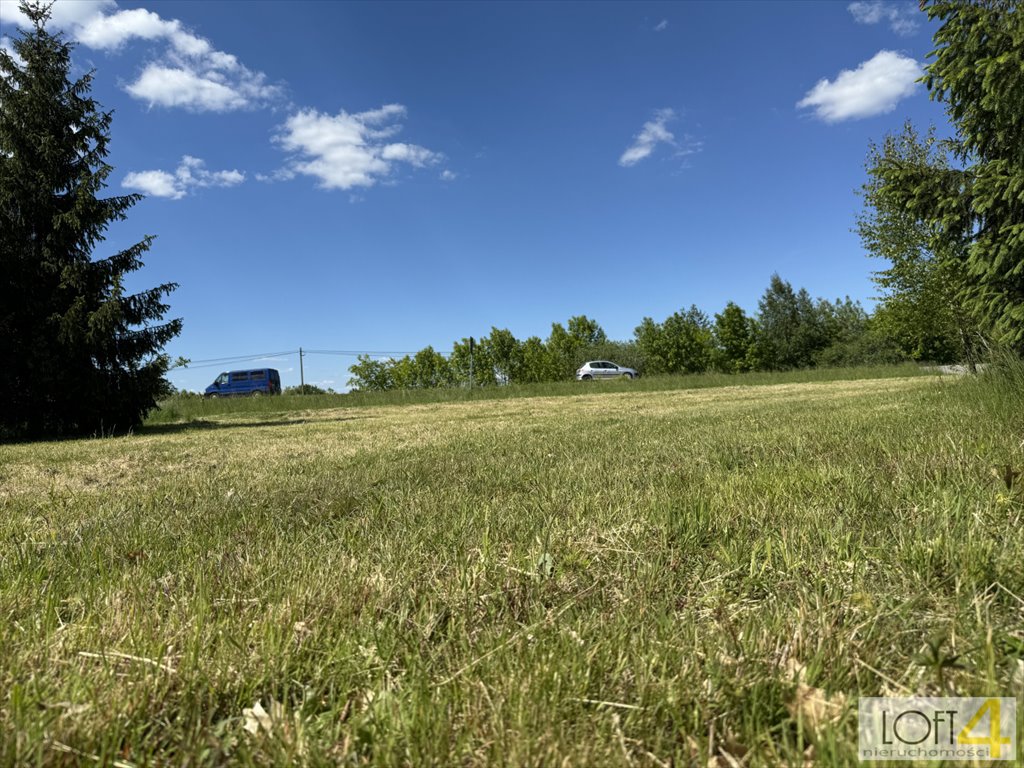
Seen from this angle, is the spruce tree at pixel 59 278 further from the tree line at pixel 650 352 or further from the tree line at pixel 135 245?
the tree line at pixel 650 352

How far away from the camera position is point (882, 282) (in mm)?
26422

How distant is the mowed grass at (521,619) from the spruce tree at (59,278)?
39.0ft

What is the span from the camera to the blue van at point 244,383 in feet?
133

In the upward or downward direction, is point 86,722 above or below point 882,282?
below

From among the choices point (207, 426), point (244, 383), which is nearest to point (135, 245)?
point (207, 426)

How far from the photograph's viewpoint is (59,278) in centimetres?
1320

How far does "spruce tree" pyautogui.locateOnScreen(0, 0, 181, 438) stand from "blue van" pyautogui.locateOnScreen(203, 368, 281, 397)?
2782 centimetres

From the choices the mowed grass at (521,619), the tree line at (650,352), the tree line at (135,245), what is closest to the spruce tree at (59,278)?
the tree line at (135,245)

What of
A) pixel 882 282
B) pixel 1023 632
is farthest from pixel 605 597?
pixel 882 282

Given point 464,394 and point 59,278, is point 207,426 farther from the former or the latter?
point 464,394

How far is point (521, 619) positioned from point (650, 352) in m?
61.7

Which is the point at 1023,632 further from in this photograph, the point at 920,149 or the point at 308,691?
the point at 920,149

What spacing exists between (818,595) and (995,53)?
22.7 ft

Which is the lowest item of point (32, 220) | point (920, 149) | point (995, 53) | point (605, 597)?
point (605, 597)
